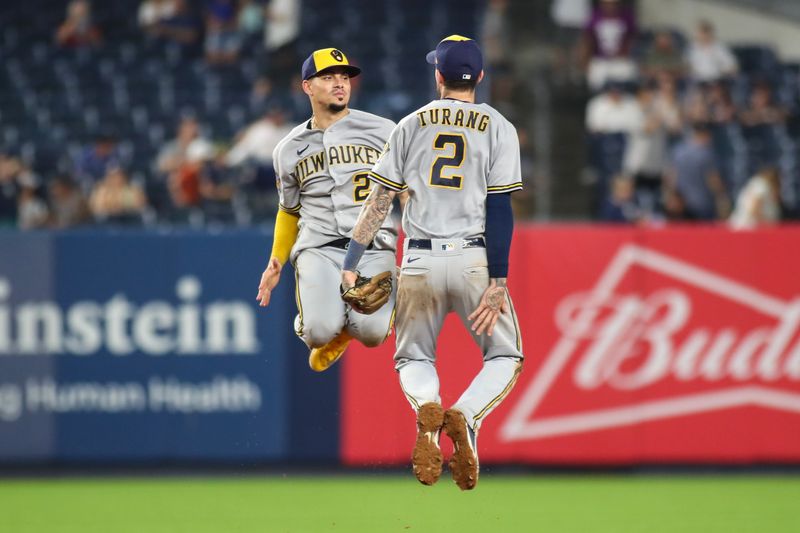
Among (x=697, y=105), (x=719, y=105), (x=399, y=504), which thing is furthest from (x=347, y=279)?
(x=719, y=105)

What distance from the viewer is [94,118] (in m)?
18.2

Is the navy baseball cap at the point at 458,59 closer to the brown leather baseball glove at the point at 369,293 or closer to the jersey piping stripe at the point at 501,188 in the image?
the jersey piping stripe at the point at 501,188

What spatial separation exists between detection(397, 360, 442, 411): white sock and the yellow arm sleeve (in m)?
1.17

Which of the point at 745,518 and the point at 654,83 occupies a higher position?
the point at 654,83

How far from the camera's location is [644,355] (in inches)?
510

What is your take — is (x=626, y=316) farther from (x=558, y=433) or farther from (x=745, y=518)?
(x=745, y=518)

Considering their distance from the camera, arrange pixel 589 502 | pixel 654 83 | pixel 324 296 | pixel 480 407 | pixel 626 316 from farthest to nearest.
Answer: pixel 654 83
pixel 626 316
pixel 589 502
pixel 324 296
pixel 480 407

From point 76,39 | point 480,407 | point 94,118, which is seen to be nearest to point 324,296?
point 480,407

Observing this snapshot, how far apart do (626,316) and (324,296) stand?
213 inches

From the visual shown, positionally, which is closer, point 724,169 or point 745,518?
point 745,518

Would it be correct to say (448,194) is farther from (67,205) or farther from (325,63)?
(67,205)

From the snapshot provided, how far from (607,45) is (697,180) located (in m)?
3.87

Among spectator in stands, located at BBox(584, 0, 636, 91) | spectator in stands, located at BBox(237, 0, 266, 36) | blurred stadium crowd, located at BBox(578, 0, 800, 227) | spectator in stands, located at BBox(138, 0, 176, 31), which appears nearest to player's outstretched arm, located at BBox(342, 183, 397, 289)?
blurred stadium crowd, located at BBox(578, 0, 800, 227)

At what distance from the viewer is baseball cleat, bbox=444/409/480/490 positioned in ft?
23.9
